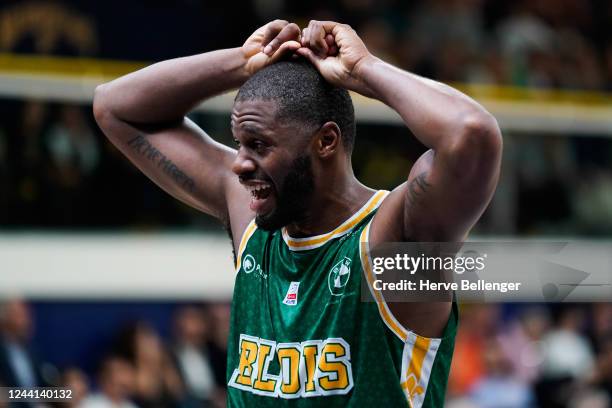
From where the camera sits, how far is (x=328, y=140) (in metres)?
4.02

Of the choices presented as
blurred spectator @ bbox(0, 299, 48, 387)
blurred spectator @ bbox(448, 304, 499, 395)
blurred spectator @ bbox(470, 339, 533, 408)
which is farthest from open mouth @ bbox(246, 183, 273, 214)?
blurred spectator @ bbox(470, 339, 533, 408)

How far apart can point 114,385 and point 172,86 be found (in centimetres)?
522

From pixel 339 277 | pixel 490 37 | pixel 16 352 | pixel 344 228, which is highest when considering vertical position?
pixel 344 228

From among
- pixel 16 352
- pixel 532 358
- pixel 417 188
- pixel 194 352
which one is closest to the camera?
pixel 417 188

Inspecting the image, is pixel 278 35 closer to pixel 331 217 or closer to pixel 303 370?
pixel 331 217

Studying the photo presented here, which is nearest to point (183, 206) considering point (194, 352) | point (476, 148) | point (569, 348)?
point (194, 352)

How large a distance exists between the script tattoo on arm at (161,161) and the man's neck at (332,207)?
0.67 meters

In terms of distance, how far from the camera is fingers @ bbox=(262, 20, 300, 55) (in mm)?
4125

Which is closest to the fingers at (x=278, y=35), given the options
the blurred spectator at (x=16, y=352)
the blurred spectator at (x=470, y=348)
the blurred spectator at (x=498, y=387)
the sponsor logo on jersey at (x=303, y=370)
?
the sponsor logo on jersey at (x=303, y=370)

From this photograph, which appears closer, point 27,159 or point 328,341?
point 328,341

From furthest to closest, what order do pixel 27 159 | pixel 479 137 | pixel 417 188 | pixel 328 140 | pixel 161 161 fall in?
1. pixel 27 159
2. pixel 161 161
3. pixel 328 140
4. pixel 417 188
5. pixel 479 137

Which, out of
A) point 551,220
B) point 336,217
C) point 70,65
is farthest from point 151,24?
point 336,217

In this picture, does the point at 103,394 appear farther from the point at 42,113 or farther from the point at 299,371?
→ the point at 299,371

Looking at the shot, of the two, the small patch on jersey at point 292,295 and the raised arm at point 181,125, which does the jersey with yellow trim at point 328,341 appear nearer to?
the small patch on jersey at point 292,295
